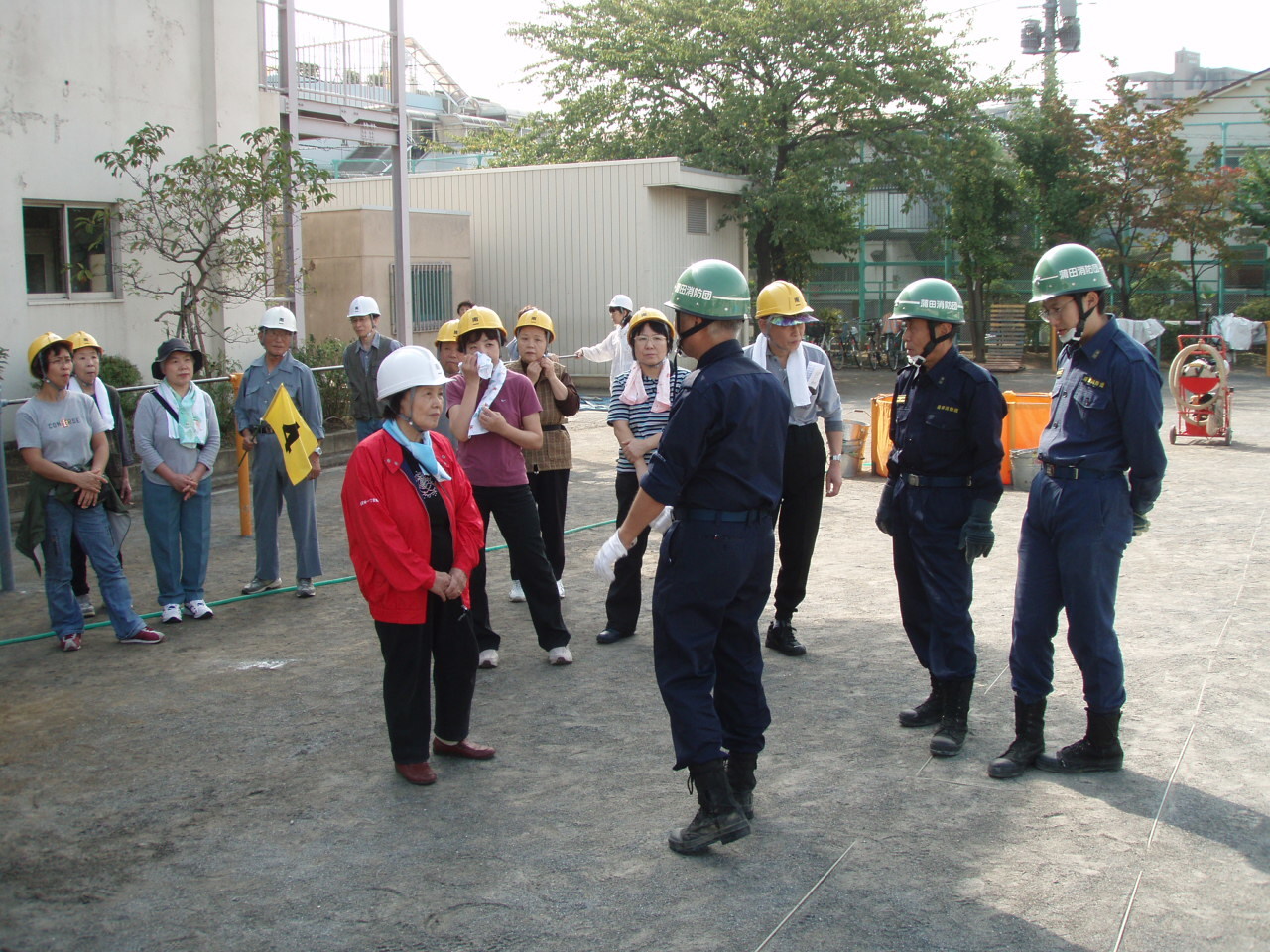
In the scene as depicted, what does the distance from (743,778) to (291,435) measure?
465 cm

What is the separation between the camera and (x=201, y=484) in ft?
25.1

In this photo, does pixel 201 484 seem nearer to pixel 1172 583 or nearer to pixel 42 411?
pixel 42 411

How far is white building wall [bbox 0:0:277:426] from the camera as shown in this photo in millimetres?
12430

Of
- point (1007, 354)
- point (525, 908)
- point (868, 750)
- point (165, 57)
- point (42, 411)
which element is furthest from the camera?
point (1007, 354)

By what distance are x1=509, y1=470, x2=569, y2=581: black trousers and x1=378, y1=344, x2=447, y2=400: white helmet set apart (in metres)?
2.36

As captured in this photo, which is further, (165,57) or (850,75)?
(850,75)

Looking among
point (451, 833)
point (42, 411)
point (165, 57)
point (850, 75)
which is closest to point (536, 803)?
point (451, 833)

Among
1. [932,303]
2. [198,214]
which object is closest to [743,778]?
[932,303]

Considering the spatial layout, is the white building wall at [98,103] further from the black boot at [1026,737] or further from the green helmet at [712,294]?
the black boot at [1026,737]

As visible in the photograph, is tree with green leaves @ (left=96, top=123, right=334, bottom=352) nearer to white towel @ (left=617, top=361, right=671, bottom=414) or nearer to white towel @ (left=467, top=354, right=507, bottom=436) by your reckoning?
white towel @ (left=467, top=354, right=507, bottom=436)

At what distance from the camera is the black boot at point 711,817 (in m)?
4.23

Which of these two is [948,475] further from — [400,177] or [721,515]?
[400,177]

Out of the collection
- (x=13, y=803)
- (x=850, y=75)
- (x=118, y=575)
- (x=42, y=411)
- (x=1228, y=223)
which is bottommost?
(x=13, y=803)

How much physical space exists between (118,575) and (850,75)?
21923mm
